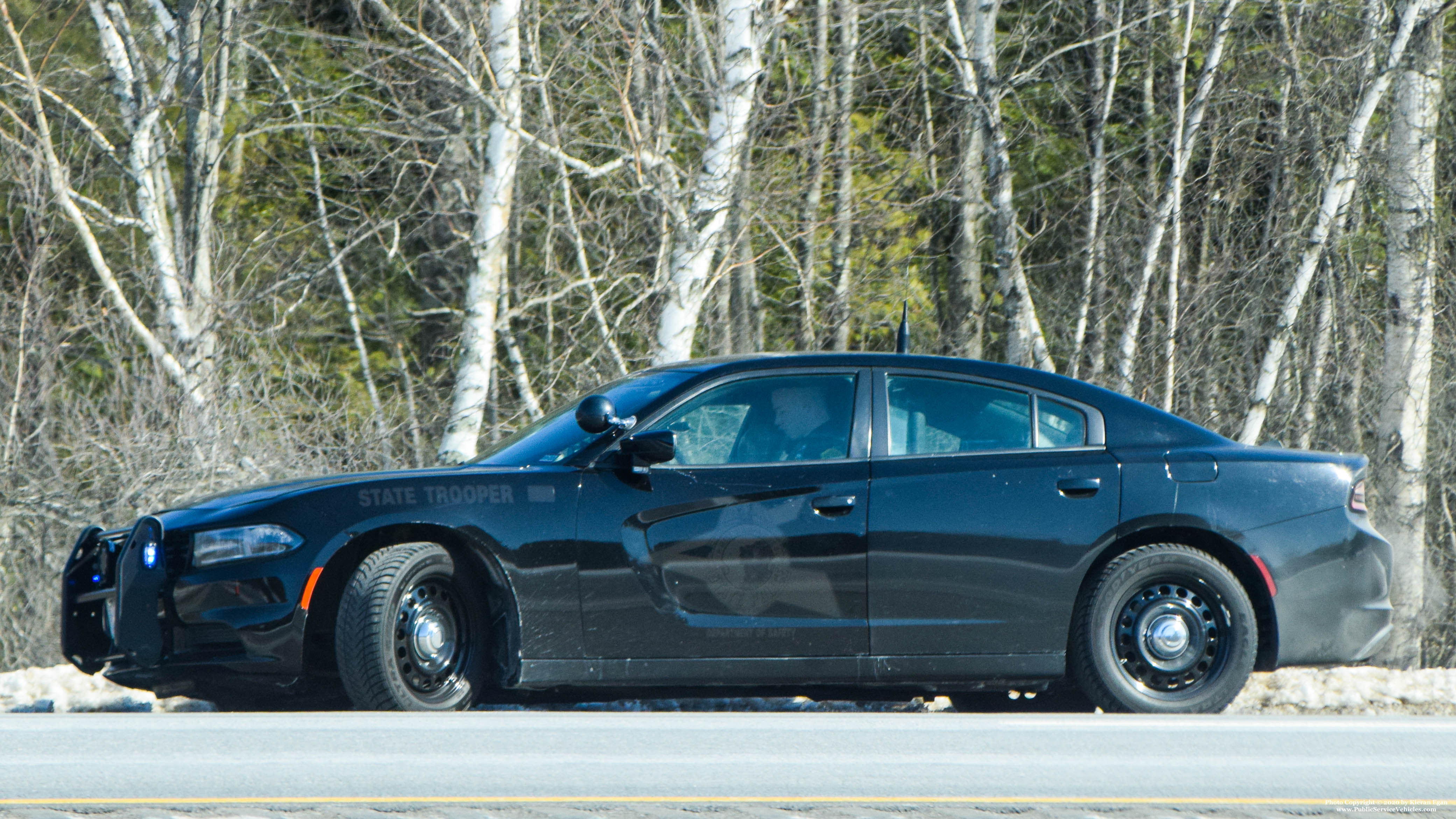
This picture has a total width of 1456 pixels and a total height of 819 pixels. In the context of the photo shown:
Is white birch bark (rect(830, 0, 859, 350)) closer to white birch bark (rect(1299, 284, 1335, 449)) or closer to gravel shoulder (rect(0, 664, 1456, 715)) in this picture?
white birch bark (rect(1299, 284, 1335, 449))

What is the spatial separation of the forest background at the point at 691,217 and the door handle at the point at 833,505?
5.75m

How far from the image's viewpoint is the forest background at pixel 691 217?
12562mm

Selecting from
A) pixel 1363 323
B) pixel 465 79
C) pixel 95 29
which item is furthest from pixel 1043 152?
pixel 95 29

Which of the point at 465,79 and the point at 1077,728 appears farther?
the point at 465,79

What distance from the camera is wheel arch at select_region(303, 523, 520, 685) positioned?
244 inches

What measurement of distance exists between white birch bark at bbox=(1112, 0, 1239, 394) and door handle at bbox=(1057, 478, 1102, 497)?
826cm

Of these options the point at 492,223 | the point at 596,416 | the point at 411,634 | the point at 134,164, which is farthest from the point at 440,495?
the point at 134,164

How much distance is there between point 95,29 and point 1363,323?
45.2 feet

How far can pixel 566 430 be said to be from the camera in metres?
6.77

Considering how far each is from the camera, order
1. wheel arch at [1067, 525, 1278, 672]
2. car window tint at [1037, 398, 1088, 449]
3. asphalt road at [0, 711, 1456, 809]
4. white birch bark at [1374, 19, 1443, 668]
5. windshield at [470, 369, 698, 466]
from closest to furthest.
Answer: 1. asphalt road at [0, 711, 1456, 809]
2. windshield at [470, 369, 698, 466]
3. wheel arch at [1067, 525, 1278, 672]
4. car window tint at [1037, 398, 1088, 449]
5. white birch bark at [1374, 19, 1443, 668]

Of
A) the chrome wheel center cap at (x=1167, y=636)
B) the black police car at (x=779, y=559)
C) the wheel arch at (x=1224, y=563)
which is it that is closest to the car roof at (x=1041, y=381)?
the black police car at (x=779, y=559)

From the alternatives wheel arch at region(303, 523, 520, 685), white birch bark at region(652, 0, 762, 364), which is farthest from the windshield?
white birch bark at region(652, 0, 762, 364)

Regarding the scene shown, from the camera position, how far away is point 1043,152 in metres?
18.9

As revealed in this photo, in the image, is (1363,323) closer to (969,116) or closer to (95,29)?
(969,116)
